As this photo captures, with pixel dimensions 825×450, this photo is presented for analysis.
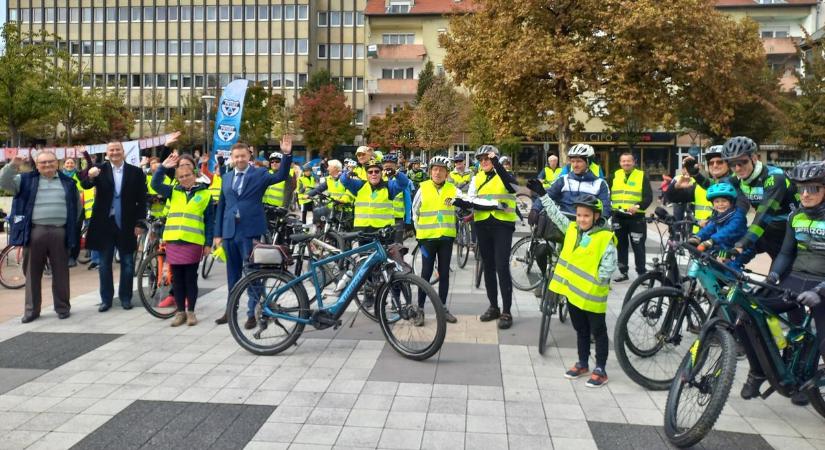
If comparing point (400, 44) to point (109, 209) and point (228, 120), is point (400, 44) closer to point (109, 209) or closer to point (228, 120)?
point (228, 120)

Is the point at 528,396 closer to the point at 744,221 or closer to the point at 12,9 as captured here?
the point at 744,221

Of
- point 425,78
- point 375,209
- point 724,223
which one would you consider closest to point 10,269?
point 375,209

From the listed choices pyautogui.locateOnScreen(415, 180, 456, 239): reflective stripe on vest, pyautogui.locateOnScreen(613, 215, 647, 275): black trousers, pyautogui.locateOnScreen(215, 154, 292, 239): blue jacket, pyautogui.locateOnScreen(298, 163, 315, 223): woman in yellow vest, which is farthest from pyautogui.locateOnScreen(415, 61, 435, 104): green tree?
pyautogui.locateOnScreen(215, 154, 292, 239): blue jacket

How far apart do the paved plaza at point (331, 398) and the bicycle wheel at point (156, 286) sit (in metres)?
0.61

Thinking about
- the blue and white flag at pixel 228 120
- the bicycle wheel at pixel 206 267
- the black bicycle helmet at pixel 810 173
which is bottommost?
the bicycle wheel at pixel 206 267

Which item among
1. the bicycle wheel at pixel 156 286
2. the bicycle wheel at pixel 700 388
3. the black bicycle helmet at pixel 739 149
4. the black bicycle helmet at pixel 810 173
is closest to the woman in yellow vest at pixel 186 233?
the bicycle wheel at pixel 156 286

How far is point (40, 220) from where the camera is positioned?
7.43m

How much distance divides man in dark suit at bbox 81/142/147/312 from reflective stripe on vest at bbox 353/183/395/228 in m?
2.65

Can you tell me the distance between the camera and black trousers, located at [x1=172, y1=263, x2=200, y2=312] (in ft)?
23.5

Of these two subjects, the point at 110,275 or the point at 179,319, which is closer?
the point at 179,319

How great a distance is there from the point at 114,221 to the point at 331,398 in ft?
14.8

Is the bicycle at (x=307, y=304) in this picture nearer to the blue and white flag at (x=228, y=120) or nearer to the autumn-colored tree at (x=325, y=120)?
the blue and white flag at (x=228, y=120)

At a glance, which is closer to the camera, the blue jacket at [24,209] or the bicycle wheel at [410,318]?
the bicycle wheel at [410,318]

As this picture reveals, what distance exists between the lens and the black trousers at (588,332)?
5242mm
